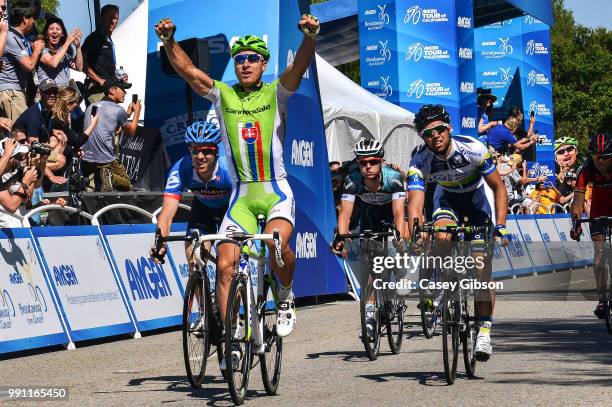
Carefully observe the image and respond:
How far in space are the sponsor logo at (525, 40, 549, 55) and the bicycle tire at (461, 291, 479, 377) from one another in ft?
101

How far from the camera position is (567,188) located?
31062mm

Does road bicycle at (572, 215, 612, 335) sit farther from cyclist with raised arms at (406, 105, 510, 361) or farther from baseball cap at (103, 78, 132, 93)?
baseball cap at (103, 78, 132, 93)

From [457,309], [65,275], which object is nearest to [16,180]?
[65,275]

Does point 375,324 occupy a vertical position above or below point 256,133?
below

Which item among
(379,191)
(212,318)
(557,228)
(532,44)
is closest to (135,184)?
(379,191)

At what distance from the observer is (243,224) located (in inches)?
343

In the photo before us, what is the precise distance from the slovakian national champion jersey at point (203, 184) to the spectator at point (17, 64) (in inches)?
239

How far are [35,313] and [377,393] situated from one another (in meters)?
4.66

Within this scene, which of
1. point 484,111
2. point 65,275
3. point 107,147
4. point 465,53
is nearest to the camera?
point 65,275

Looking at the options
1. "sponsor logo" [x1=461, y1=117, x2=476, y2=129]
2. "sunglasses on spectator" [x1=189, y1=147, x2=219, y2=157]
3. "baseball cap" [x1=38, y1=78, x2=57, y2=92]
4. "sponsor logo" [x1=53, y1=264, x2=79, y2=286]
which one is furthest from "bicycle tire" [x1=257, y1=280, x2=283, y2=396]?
"sponsor logo" [x1=461, y1=117, x2=476, y2=129]

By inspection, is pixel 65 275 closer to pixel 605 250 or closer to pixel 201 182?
pixel 201 182

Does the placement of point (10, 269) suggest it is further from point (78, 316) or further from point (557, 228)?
point (557, 228)

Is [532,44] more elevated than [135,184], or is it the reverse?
[532,44]

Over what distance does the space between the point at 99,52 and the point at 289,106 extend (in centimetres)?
317
